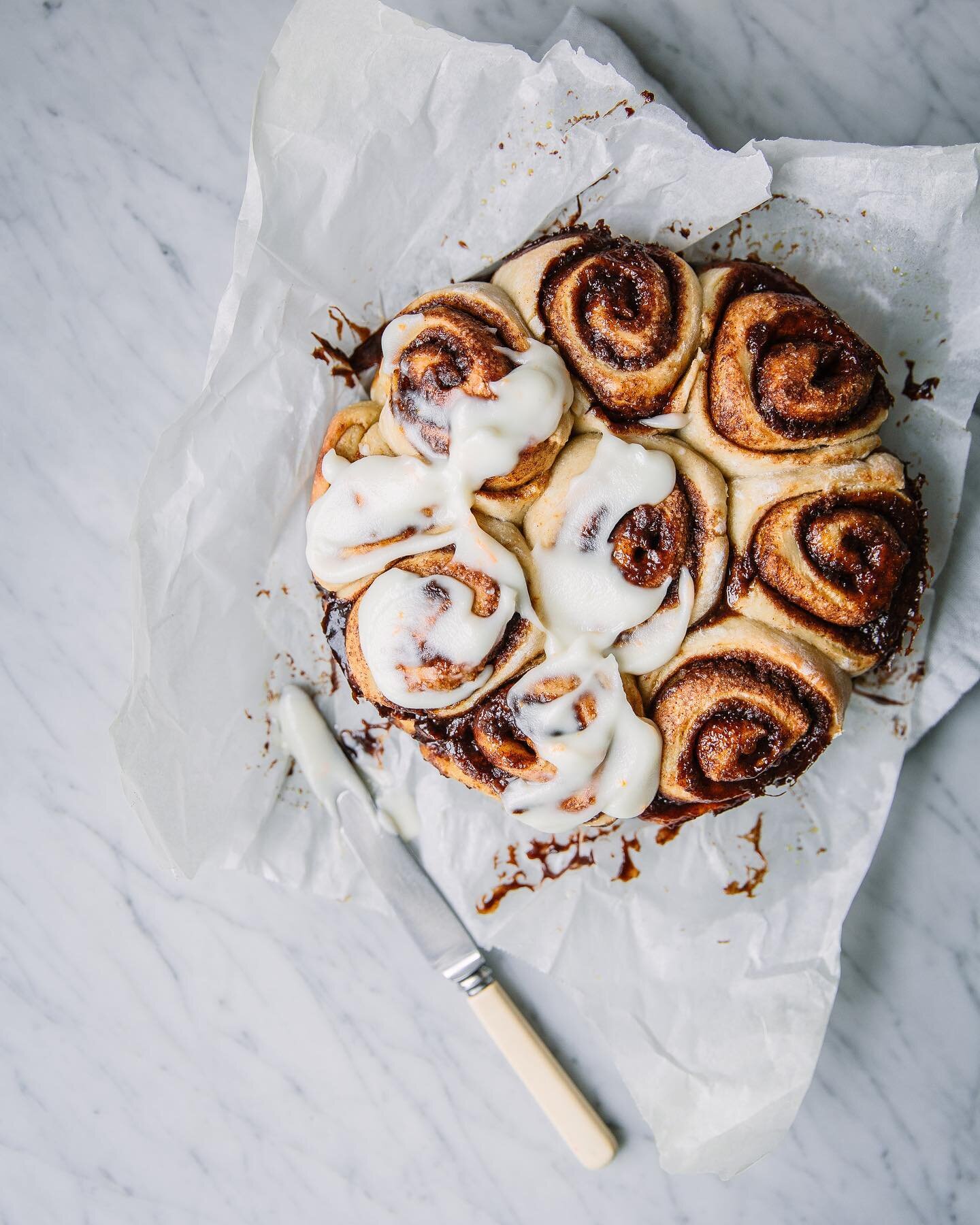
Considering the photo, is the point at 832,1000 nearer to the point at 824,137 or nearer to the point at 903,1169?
the point at 903,1169

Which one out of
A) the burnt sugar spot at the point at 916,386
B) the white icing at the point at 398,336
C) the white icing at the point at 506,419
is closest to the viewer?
the white icing at the point at 506,419

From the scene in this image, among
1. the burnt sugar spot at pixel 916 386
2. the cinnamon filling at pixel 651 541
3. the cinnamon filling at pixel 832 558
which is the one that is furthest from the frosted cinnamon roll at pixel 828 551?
the burnt sugar spot at pixel 916 386

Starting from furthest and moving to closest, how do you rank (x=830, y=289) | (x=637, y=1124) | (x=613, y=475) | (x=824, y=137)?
(x=637, y=1124) → (x=824, y=137) → (x=830, y=289) → (x=613, y=475)

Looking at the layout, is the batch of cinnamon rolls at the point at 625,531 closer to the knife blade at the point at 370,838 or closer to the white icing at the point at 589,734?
the white icing at the point at 589,734

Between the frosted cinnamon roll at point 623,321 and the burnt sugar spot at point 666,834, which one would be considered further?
the burnt sugar spot at point 666,834

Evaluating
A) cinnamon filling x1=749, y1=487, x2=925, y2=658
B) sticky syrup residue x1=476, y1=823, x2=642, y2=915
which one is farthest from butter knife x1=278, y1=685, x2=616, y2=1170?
cinnamon filling x1=749, y1=487, x2=925, y2=658

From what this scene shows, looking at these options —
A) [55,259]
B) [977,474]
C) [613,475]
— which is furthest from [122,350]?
[977,474]
